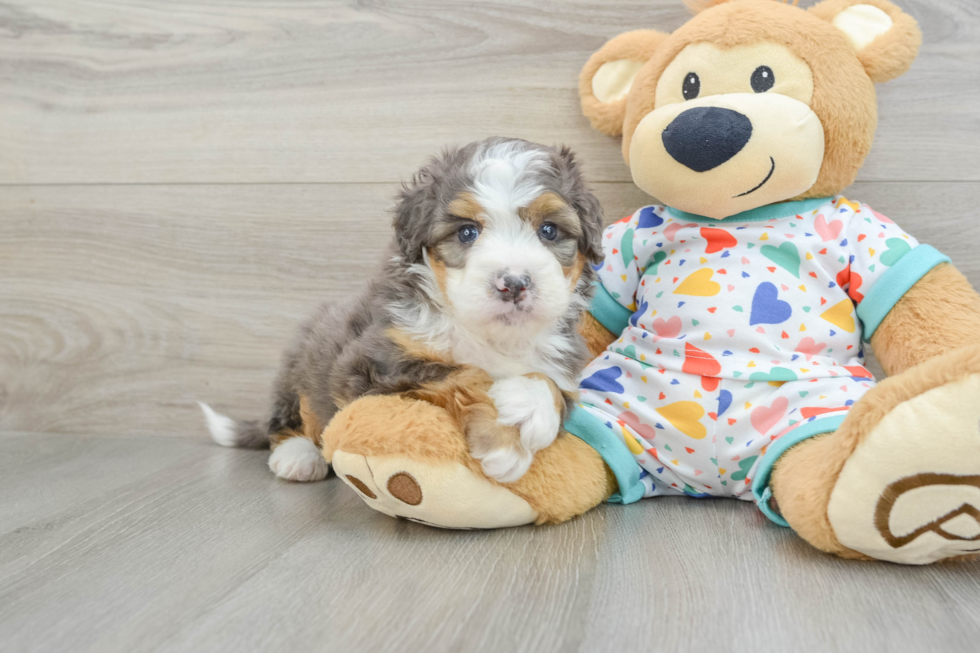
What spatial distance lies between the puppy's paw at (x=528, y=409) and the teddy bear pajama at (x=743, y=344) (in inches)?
7.4

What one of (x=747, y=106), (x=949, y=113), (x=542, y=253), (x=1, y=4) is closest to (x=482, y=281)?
(x=542, y=253)

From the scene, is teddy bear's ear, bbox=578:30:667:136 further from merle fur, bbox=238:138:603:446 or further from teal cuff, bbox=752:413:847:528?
teal cuff, bbox=752:413:847:528

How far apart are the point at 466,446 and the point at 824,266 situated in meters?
0.79

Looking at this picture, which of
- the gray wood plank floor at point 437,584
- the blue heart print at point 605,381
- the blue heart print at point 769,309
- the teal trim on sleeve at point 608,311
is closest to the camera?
the gray wood plank floor at point 437,584

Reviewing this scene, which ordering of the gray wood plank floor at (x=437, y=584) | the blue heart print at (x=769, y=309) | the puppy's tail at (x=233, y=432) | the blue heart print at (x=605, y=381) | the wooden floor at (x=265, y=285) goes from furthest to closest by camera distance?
the puppy's tail at (x=233, y=432)
the blue heart print at (x=605, y=381)
the blue heart print at (x=769, y=309)
the wooden floor at (x=265, y=285)
the gray wood plank floor at (x=437, y=584)

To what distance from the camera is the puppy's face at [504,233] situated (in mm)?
1125

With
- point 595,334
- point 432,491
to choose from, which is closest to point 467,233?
point 432,491

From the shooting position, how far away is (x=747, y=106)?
1.33 metres

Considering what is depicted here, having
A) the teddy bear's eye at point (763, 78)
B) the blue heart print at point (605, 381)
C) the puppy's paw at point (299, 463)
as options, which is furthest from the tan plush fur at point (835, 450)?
the puppy's paw at point (299, 463)

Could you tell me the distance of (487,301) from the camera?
112 centimetres

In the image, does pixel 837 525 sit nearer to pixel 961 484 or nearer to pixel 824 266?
pixel 961 484

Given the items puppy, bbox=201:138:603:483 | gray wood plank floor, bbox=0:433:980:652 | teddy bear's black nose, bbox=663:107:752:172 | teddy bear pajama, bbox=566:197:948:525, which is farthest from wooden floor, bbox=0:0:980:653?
teddy bear's black nose, bbox=663:107:752:172

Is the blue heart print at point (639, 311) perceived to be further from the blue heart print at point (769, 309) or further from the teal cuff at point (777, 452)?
the teal cuff at point (777, 452)

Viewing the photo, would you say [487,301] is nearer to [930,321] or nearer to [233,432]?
[930,321]
